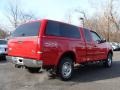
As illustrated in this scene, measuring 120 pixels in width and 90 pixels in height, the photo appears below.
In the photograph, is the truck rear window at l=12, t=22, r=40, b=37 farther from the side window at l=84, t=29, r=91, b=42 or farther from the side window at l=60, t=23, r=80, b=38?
the side window at l=84, t=29, r=91, b=42

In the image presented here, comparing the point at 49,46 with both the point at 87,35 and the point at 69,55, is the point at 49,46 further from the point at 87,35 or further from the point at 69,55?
the point at 87,35

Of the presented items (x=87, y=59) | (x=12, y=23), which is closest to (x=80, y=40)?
(x=87, y=59)

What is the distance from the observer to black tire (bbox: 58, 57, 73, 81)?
938 centimetres

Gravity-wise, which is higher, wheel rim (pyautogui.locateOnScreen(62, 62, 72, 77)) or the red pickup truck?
the red pickup truck

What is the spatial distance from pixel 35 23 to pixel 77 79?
2.69m

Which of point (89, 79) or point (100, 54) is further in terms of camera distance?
Result: point (100, 54)

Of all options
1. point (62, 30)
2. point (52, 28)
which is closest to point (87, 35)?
point (62, 30)

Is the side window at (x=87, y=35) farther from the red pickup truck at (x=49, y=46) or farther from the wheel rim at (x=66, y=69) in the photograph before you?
the wheel rim at (x=66, y=69)

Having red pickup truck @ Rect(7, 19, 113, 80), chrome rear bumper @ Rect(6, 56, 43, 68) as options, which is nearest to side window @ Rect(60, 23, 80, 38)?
red pickup truck @ Rect(7, 19, 113, 80)

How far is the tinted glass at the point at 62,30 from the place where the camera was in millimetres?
9004

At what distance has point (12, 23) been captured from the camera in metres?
58.2

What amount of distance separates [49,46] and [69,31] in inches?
63.7

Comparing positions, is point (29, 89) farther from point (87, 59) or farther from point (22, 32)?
point (87, 59)

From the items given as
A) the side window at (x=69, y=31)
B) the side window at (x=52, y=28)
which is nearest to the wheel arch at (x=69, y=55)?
the side window at (x=69, y=31)
